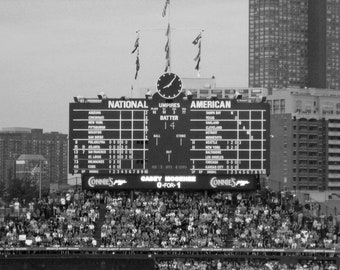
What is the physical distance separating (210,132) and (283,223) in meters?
7.55

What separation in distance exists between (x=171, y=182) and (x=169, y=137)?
307 cm

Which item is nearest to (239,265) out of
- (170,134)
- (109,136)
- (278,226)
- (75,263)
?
(278,226)

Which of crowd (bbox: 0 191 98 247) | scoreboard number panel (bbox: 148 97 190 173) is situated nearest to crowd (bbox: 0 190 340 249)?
crowd (bbox: 0 191 98 247)

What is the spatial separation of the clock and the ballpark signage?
5.32 metres

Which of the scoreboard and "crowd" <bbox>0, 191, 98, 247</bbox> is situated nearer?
"crowd" <bbox>0, 191, 98, 247</bbox>

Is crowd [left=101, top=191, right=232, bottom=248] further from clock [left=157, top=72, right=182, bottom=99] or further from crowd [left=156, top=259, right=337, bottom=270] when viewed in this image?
clock [left=157, top=72, right=182, bottom=99]

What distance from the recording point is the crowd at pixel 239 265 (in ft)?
276

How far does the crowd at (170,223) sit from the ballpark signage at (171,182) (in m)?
1.39

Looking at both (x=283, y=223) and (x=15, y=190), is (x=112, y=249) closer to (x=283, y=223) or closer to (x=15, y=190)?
(x=283, y=223)

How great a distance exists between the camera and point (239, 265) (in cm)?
8438

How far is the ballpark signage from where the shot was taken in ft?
288

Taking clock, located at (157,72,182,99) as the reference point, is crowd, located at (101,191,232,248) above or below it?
below

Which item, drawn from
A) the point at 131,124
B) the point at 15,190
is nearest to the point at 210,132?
the point at 131,124

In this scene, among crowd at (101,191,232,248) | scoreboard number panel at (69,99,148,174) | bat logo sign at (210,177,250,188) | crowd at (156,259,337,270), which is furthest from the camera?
bat logo sign at (210,177,250,188)
